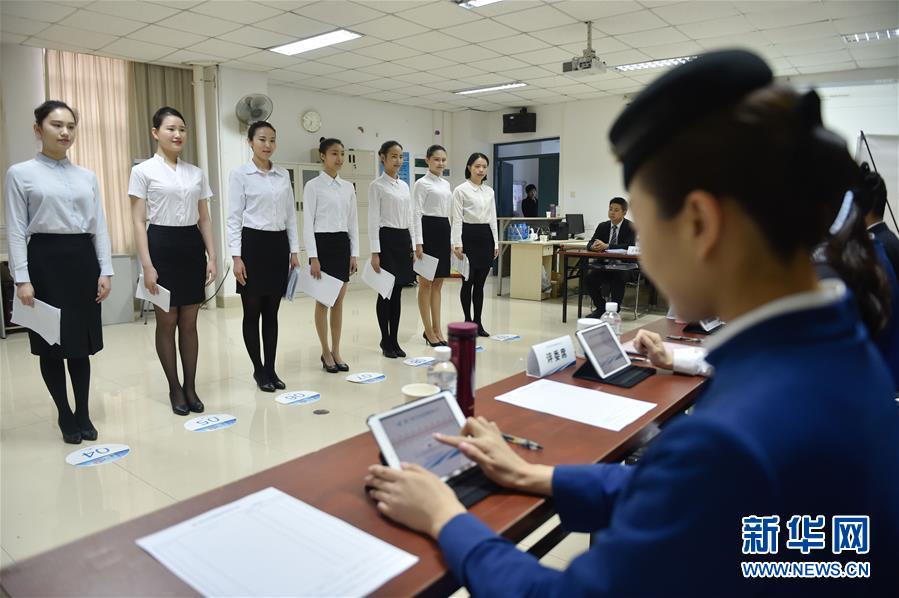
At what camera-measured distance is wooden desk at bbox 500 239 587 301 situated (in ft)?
24.0

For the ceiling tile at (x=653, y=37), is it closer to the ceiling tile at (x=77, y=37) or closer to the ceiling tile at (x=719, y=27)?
the ceiling tile at (x=719, y=27)

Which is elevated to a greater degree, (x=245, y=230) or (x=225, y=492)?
(x=245, y=230)

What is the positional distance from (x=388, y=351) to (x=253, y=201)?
163cm

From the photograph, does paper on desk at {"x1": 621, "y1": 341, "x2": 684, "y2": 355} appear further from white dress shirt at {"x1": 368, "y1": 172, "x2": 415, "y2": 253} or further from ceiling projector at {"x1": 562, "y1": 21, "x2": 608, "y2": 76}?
ceiling projector at {"x1": 562, "y1": 21, "x2": 608, "y2": 76}

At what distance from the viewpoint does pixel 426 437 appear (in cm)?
101

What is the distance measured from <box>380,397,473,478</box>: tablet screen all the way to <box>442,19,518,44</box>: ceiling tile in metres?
5.14

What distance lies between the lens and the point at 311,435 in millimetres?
3000

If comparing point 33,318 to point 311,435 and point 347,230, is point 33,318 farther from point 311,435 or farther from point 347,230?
point 347,230

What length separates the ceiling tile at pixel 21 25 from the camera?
5.01 meters

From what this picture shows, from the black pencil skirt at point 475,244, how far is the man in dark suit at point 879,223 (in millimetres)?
3575

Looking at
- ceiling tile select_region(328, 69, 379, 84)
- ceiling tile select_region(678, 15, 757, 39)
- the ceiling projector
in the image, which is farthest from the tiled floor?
ceiling tile select_region(328, 69, 379, 84)

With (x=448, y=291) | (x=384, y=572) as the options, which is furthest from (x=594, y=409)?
(x=448, y=291)

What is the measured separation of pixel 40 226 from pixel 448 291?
19.5 ft

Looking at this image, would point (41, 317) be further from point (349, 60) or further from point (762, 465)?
point (349, 60)
